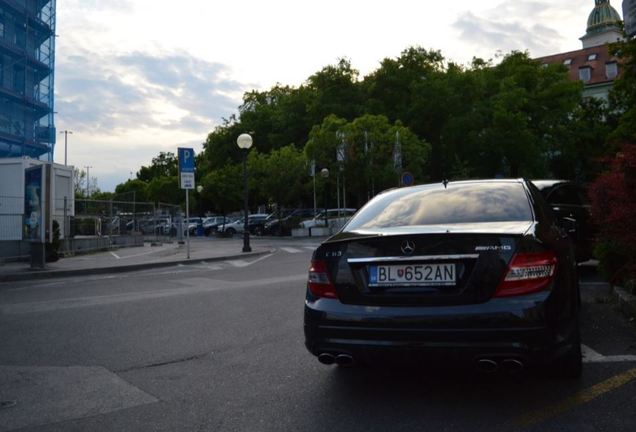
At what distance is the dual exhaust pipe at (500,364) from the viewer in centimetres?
344

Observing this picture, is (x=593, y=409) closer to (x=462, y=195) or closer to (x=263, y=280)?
(x=462, y=195)

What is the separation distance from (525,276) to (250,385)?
7.02 feet

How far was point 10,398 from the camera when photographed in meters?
4.18

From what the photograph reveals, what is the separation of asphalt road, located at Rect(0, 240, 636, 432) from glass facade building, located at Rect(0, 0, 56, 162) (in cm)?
3106

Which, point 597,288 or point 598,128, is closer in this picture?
point 597,288

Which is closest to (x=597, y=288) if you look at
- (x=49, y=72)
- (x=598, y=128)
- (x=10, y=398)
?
(x=10, y=398)

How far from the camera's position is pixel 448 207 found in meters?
4.46

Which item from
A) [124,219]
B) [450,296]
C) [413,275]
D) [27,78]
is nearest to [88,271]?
[124,219]

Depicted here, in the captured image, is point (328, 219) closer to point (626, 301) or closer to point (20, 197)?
point (20, 197)

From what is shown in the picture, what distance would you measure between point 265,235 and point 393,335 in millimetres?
35925

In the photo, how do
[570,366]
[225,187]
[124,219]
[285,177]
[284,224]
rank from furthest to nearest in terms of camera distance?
[225,187] < [285,177] < [284,224] < [124,219] < [570,366]

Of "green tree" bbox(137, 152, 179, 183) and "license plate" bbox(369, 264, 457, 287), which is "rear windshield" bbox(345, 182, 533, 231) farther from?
"green tree" bbox(137, 152, 179, 183)

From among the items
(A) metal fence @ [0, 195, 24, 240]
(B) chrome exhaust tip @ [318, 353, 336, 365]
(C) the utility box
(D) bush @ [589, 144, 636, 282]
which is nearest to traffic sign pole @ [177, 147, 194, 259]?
(C) the utility box

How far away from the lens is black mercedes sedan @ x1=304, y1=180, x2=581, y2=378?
346 centimetres
